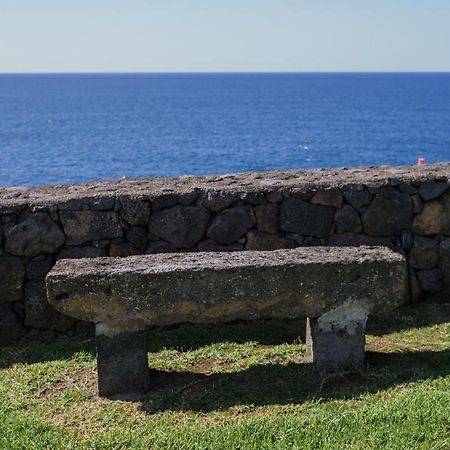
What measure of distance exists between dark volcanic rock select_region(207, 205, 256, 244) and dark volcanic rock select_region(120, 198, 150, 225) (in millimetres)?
594

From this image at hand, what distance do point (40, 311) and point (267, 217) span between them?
2182 mm

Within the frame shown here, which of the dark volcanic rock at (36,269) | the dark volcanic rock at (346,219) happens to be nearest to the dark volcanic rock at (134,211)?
the dark volcanic rock at (36,269)

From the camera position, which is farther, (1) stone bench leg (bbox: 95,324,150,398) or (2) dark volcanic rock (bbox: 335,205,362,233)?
(2) dark volcanic rock (bbox: 335,205,362,233)

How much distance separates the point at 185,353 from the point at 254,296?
1152 millimetres

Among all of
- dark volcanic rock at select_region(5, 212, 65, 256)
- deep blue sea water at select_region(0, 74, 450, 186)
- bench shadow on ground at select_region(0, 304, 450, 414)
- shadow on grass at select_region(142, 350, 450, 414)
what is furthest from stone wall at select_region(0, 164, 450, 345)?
deep blue sea water at select_region(0, 74, 450, 186)

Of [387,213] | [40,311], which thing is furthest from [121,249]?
[387,213]

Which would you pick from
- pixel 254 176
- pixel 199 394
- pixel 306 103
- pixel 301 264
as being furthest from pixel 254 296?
pixel 306 103

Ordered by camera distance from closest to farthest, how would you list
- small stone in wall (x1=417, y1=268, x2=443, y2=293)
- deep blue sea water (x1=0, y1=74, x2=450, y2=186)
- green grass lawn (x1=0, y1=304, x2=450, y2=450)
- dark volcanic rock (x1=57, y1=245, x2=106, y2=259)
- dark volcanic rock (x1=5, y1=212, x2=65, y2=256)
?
1. green grass lawn (x1=0, y1=304, x2=450, y2=450)
2. dark volcanic rock (x1=5, y1=212, x2=65, y2=256)
3. dark volcanic rock (x1=57, y1=245, x2=106, y2=259)
4. small stone in wall (x1=417, y1=268, x2=443, y2=293)
5. deep blue sea water (x1=0, y1=74, x2=450, y2=186)

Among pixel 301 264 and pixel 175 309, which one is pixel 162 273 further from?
pixel 301 264

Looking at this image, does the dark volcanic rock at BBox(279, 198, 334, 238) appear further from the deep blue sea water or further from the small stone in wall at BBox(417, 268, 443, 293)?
the deep blue sea water

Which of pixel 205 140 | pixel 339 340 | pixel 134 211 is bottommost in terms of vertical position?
pixel 205 140

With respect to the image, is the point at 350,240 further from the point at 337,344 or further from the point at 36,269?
the point at 36,269

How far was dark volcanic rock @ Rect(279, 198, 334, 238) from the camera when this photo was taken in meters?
7.15

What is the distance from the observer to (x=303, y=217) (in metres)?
7.17
